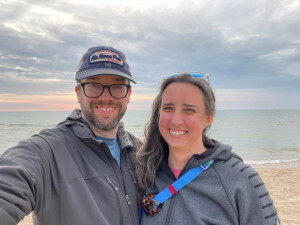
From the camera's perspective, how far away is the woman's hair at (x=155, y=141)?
93.5 inches

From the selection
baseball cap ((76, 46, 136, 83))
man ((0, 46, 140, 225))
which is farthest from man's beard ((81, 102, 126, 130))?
baseball cap ((76, 46, 136, 83))

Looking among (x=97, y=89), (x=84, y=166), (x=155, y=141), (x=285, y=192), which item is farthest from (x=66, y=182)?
(x=285, y=192)

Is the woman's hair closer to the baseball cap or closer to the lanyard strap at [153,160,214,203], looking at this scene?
the lanyard strap at [153,160,214,203]

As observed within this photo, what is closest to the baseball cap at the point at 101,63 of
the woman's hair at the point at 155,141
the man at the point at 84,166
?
the man at the point at 84,166

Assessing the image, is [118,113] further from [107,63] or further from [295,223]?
[295,223]

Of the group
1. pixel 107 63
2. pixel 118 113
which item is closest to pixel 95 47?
pixel 107 63

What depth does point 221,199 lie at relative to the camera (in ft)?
6.43

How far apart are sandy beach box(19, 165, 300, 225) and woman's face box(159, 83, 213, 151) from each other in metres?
5.47

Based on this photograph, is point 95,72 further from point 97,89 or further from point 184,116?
point 184,116

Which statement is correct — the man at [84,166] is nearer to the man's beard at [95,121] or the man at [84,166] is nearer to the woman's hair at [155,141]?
the man's beard at [95,121]

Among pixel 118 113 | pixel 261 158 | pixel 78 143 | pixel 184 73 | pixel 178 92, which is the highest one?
pixel 184 73

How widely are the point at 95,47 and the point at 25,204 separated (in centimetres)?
181

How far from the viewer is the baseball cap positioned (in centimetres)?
245

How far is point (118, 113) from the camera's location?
2703mm
